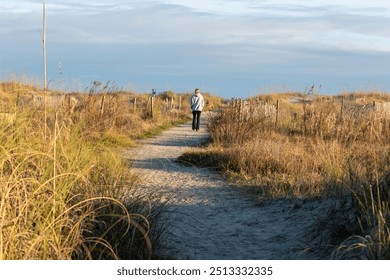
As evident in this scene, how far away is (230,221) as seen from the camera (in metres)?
7.50

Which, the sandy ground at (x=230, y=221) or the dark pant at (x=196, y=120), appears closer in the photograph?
the sandy ground at (x=230, y=221)

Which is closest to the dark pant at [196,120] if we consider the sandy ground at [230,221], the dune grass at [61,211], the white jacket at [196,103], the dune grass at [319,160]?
the white jacket at [196,103]

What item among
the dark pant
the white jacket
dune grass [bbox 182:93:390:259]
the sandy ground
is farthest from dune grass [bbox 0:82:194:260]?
the dark pant

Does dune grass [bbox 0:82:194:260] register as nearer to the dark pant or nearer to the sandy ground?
the sandy ground

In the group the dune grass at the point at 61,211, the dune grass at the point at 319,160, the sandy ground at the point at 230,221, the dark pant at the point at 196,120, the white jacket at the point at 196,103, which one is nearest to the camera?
the dune grass at the point at 61,211

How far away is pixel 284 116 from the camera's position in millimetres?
21172

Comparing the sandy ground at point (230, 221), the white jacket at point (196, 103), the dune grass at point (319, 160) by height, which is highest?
the white jacket at point (196, 103)

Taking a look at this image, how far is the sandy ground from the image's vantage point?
6.09 metres

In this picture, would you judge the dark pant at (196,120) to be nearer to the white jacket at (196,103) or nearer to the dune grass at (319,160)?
the white jacket at (196,103)

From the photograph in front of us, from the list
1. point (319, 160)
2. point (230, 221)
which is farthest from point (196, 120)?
point (230, 221)

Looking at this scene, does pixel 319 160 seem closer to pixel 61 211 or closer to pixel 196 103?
pixel 61 211

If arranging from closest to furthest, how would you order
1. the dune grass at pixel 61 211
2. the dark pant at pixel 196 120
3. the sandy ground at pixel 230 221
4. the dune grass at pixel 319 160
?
1. the dune grass at pixel 61 211
2. the dune grass at pixel 319 160
3. the sandy ground at pixel 230 221
4. the dark pant at pixel 196 120

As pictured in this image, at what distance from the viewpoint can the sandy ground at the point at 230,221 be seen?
609cm
